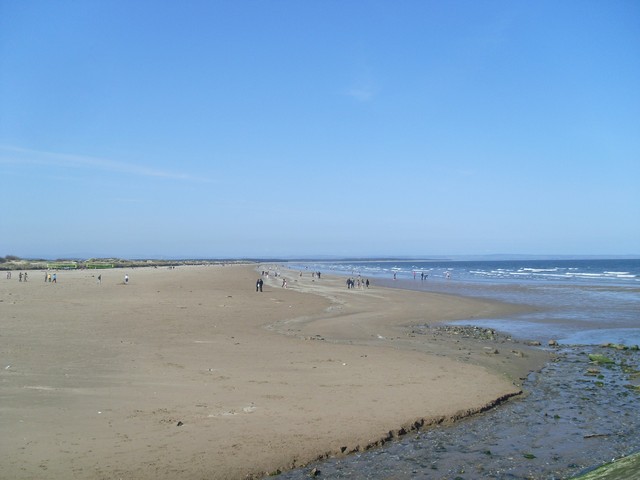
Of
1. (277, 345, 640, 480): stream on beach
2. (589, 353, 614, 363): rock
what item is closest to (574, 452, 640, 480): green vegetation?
(277, 345, 640, 480): stream on beach

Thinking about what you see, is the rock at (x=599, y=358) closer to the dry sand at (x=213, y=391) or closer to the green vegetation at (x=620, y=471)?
the dry sand at (x=213, y=391)

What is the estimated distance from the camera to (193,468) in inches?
265

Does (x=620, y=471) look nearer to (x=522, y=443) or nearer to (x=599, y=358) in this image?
(x=522, y=443)

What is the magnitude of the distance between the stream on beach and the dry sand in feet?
1.25

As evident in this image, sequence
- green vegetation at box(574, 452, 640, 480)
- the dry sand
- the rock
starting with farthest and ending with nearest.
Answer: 1. the rock
2. the dry sand
3. green vegetation at box(574, 452, 640, 480)

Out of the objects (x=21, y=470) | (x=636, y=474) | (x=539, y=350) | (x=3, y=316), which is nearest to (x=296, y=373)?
(x=21, y=470)

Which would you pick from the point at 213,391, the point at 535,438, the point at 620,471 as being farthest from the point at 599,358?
the point at 213,391

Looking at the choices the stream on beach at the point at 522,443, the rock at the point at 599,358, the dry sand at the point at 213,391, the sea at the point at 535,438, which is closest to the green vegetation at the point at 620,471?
the sea at the point at 535,438

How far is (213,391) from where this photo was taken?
10.2 m

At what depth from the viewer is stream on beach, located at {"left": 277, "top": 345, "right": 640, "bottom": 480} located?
7.09 metres

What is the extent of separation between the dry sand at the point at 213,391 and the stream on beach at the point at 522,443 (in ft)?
1.25

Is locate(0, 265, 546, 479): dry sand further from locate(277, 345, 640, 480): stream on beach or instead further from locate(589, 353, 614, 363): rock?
locate(589, 353, 614, 363): rock

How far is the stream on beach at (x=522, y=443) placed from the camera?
23.3 ft

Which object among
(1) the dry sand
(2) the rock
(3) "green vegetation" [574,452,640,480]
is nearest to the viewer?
(3) "green vegetation" [574,452,640,480]
